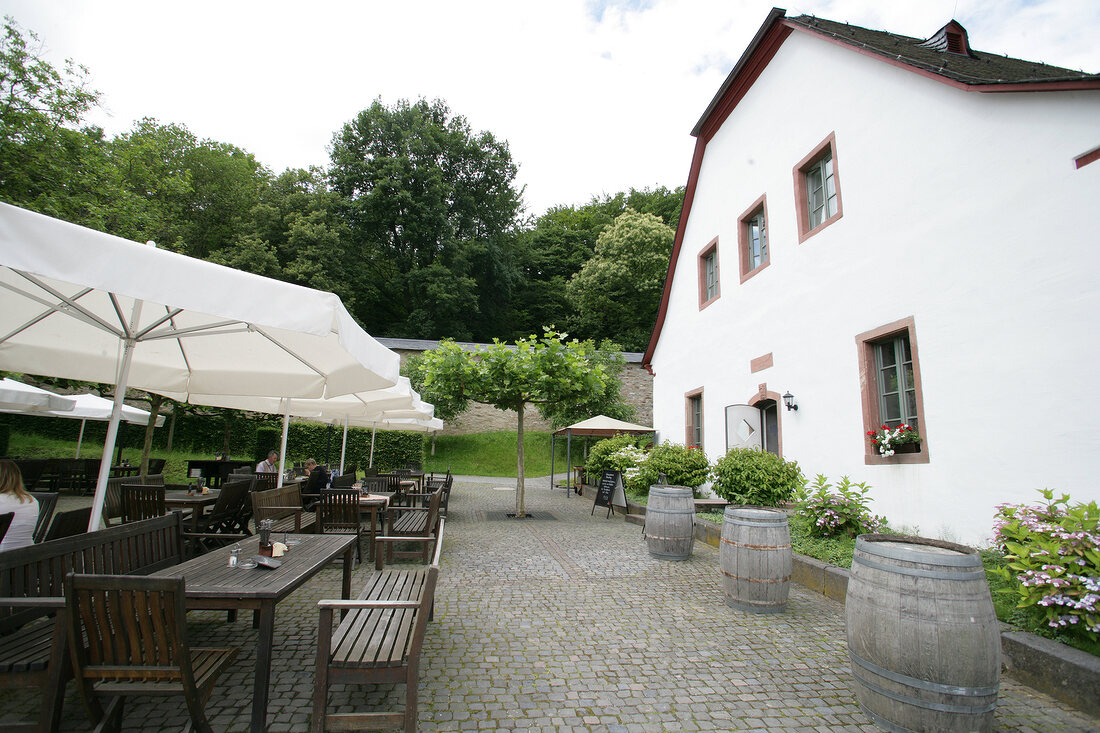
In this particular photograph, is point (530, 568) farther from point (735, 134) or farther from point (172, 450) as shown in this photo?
point (172, 450)

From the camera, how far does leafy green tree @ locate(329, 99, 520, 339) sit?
33531 mm

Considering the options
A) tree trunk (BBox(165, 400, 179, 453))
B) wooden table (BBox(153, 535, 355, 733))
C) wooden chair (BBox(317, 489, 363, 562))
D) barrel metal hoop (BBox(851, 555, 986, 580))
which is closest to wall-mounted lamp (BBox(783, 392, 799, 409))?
barrel metal hoop (BBox(851, 555, 986, 580))

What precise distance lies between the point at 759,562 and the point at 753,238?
26.9 feet

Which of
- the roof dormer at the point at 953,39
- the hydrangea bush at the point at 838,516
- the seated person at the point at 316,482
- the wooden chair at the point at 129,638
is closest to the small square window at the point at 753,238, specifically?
the roof dormer at the point at 953,39

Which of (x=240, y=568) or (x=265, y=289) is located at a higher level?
(x=265, y=289)

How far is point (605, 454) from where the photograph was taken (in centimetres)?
1628

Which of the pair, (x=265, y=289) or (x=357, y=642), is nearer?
(x=357, y=642)

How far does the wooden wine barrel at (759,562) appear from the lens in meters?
5.01

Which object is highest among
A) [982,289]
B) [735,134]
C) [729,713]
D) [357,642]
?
[735,134]

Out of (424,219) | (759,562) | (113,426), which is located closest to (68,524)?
(113,426)

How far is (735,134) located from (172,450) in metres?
23.4

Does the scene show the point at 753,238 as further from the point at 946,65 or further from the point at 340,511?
the point at 340,511

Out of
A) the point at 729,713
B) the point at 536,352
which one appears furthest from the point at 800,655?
the point at 536,352

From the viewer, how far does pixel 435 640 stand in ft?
13.7
